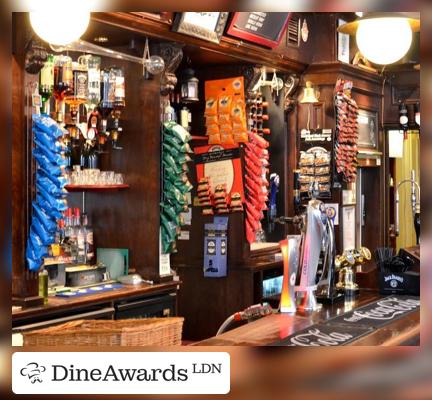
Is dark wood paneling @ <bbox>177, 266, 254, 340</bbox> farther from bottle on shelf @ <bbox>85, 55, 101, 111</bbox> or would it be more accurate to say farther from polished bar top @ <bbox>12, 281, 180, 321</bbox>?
bottle on shelf @ <bbox>85, 55, 101, 111</bbox>

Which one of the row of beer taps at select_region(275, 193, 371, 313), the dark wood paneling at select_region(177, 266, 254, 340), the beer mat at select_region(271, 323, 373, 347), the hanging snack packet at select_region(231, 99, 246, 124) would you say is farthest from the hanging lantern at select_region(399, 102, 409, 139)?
the beer mat at select_region(271, 323, 373, 347)

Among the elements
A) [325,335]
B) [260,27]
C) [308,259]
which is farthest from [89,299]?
[260,27]

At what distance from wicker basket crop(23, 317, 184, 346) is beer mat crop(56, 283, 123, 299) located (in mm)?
1450

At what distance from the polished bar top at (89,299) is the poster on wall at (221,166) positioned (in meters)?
1.28

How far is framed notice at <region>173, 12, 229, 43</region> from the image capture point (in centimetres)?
521

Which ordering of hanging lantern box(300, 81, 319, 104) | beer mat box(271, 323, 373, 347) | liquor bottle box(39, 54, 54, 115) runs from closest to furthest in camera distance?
beer mat box(271, 323, 373, 347) → liquor bottle box(39, 54, 54, 115) → hanging lantern box(300, 81, 319, 104)

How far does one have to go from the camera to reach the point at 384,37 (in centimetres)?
464

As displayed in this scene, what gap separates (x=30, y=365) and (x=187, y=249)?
4.50 m

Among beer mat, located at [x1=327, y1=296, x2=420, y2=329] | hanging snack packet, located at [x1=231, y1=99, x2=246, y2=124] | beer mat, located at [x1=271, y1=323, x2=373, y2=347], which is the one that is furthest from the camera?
hanging snack packet, located at [x1=231, y1=99, x2=246, y2=124]

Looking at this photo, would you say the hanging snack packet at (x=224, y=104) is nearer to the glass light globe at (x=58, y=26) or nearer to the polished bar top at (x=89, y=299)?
the polished bar top at (x=89, y=299)

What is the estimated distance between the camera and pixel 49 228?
4266mm

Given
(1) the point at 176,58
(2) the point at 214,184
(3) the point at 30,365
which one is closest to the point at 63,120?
(1) the point at 176,58

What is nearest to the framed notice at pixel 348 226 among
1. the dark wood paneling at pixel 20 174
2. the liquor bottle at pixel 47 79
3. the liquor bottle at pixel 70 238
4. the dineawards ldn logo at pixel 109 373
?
the liquor bottle at pixel 70 238

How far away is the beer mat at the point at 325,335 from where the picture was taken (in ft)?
9.45
